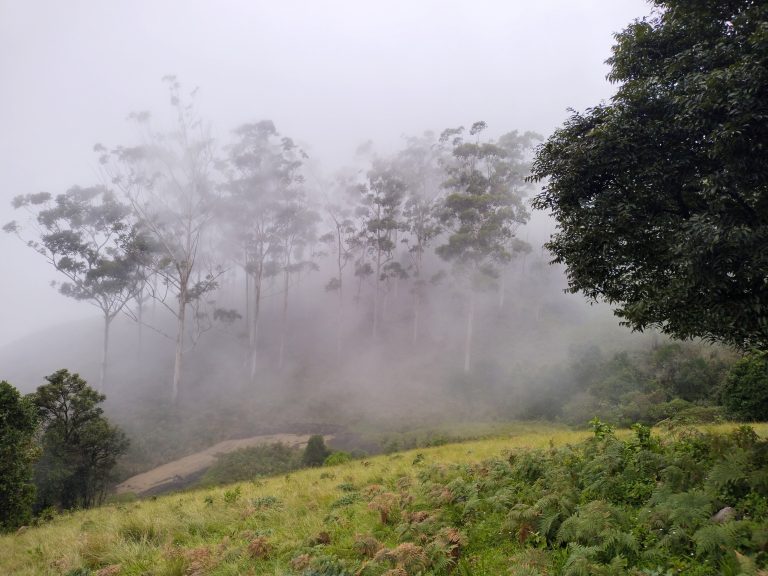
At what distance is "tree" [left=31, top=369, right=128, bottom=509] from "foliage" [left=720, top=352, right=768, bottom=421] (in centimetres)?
2613

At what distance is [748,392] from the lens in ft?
51.8

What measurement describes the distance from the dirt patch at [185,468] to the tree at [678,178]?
82.4ft

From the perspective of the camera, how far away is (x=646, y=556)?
488 centimetres

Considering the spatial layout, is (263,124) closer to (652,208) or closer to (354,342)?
(354,342)

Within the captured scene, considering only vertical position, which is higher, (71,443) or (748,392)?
(748,392)

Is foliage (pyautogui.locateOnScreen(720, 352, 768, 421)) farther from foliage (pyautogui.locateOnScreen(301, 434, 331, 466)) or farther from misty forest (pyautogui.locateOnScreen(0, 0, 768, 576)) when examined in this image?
foliage (pyautogui.locateOnScreen(301, 434, 331, 466))

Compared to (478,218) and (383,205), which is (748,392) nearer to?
(478,218)

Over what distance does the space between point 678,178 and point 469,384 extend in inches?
1277

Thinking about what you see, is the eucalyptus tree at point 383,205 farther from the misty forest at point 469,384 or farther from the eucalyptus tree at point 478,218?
the eucalyptus tree at point 478,218

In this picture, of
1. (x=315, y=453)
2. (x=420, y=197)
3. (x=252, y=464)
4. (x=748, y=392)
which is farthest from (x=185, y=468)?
(x=420, y=197)

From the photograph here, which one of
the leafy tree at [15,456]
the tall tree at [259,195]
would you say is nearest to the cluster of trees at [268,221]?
the tall tree at [259,195]

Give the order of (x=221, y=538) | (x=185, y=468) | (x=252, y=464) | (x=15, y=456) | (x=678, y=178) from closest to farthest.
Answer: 1. (x=678, y=178)
2. (x=221, y=538)
3. (x=15, y=456)
4. (x=252, y=464)
5. (x=185, y=468)

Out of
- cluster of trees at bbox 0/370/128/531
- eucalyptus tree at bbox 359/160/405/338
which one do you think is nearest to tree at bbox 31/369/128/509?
cluster of trees at bbox 0/370/128/531

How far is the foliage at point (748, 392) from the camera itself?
15.4m
